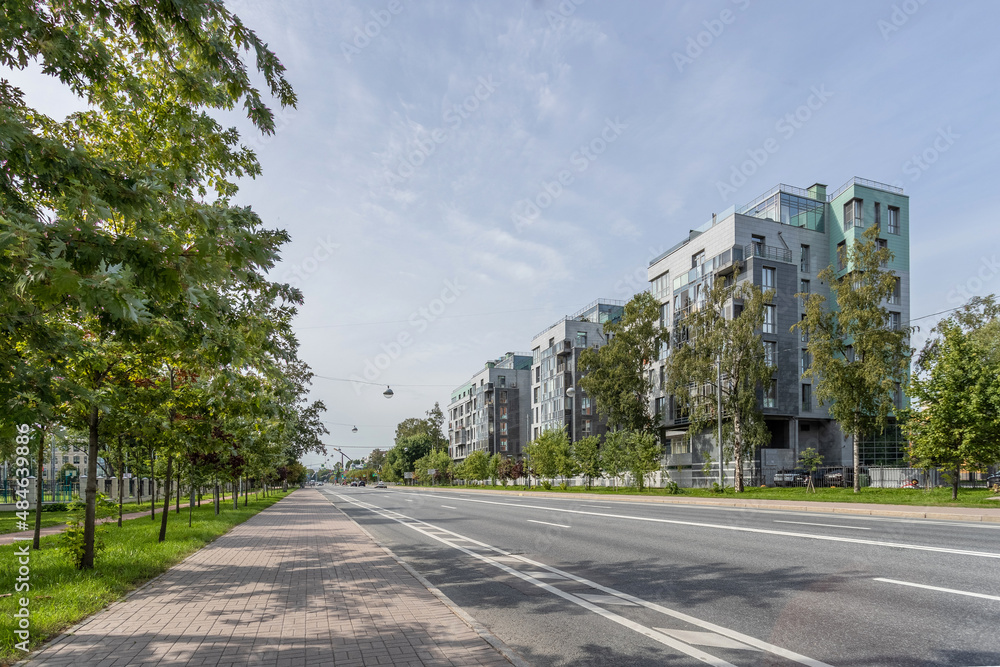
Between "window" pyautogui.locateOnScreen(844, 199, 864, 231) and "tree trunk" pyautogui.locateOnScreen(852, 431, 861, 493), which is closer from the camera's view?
"tree trunk" pyautogui.locateOnScreen(852, 431, 861, 493)

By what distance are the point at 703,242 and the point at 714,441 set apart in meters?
16.3

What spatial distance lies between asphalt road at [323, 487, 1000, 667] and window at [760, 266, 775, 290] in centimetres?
3464

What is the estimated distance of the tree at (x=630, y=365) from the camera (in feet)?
169

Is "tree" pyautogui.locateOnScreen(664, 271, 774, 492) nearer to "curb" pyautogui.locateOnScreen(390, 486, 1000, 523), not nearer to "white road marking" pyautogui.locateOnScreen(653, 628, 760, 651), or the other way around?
"curb" pyautogui.locateOnScreen(390, 486, 1000, 523)

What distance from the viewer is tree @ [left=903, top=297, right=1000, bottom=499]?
24.2 meters

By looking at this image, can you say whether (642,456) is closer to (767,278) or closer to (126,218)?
(767,278)

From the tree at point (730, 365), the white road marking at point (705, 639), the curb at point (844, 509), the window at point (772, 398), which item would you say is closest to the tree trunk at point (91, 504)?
the white road marking at point (705, 639)

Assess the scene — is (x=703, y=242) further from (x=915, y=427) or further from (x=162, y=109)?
(x=162, y=109)

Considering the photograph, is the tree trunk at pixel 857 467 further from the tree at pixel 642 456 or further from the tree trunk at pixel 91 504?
the tree trunk at pixel 91 504

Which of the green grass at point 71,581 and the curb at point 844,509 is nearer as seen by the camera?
the green grass at point 71,581

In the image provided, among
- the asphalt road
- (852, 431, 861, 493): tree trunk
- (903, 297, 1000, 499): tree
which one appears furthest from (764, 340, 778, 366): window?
the asphalt road

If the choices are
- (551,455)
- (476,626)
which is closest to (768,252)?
(551,455)

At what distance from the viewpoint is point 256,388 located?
28.6 ft

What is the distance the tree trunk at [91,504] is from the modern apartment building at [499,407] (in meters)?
86.5
